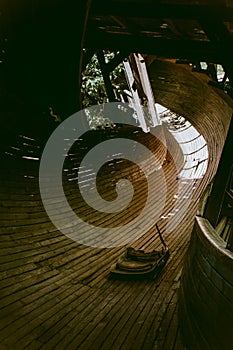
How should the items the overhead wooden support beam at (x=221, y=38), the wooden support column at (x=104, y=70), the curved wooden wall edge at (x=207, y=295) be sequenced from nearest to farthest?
the curved wooden wall edge at (x=207, y=295)
the overhead wooden support beam at (x=221, y=38)
the wooden support column at (x=104, y=70)

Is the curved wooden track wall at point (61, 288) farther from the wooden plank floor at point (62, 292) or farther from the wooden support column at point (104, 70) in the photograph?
the wooden support column at point (104, 70)

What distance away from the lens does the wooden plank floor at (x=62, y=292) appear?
3.96 m

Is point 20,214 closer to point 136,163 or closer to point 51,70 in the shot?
point 51,70

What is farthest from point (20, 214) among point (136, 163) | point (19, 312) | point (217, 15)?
point (136, 163)

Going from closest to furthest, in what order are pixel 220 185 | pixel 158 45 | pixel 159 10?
pixel 159 10 < pixel 220 185 < pixel 158 45

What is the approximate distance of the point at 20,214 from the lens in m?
5.50

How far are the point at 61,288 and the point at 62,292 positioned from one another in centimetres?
9

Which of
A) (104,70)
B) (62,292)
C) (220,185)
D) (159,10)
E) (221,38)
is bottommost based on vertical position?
(62,292)

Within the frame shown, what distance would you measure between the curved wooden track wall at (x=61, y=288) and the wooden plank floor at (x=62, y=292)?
0.01 meters

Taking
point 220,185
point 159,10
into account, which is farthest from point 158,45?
point 220,185

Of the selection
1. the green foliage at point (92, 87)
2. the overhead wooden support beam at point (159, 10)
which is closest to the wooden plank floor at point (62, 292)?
the overhead wooden support beam at point (159, 10)

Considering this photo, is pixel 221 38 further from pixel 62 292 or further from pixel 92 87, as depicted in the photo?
pixel 92 87

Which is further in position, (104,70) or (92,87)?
(92,87)

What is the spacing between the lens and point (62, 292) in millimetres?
4902
